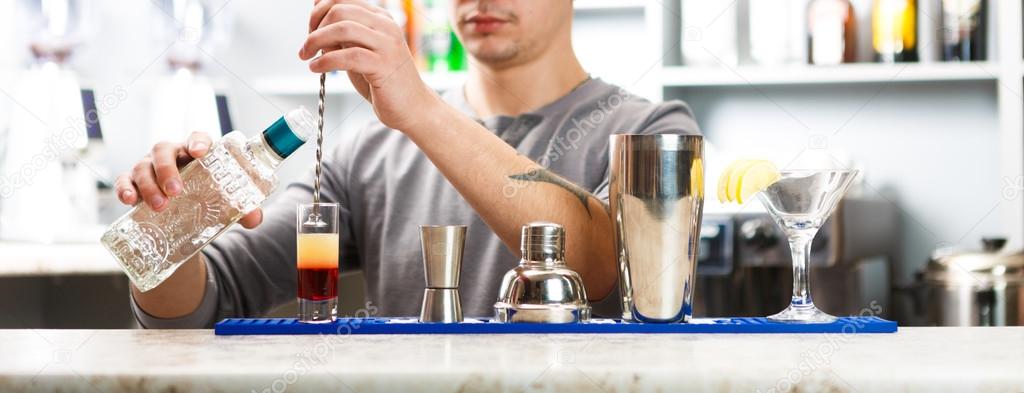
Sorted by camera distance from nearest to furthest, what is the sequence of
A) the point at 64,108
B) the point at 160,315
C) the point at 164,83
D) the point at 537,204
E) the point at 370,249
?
1. the point at 537,204
2. the point at 160,315
3. the point at 370,249
4. the point at 64,108
5. the point at 164,83

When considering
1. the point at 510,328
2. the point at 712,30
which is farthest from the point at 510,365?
the point at 712,30

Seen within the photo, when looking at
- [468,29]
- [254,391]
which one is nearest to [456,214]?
[468,29]

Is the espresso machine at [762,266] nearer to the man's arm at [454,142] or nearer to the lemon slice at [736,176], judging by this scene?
the man's arm at [454,142]

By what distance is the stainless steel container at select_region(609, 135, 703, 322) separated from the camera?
2.71 feet

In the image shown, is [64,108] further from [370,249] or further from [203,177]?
[203,177]

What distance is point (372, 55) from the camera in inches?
36.6

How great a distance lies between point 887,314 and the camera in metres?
2.40

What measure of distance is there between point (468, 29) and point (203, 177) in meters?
0.58

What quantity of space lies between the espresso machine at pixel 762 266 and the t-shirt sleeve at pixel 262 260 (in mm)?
948

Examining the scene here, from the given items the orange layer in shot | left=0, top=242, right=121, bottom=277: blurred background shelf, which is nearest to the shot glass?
the orange layer in shot

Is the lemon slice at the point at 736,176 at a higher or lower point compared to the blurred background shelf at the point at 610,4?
lower

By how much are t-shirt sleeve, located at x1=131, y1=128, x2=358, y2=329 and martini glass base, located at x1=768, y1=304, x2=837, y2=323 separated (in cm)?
67

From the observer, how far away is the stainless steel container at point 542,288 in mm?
819

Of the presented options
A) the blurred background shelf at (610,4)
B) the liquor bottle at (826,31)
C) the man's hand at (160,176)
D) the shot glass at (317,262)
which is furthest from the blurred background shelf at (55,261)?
the liquor bottle at (826,31)
